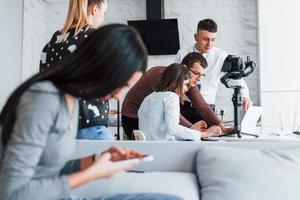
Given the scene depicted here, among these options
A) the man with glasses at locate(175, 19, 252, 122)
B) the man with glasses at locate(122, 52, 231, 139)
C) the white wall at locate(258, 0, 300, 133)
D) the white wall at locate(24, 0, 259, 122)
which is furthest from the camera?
the white wall at locate(24, 0, 259, 122)

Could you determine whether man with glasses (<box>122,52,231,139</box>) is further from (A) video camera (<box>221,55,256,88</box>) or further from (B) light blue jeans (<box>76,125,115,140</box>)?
(B) light blue jeans (<box>76,125,115,140</box>)

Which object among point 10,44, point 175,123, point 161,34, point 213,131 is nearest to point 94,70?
point 175,123

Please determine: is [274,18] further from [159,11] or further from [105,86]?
[105,86]

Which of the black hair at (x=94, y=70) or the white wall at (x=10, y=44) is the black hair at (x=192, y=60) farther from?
Answer: the white wall at (x=10, y=44)

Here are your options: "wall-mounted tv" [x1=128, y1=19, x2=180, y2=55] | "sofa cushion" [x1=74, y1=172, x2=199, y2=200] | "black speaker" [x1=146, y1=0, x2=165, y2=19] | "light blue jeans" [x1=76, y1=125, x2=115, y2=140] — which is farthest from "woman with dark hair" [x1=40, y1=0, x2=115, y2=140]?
"black speaker" [x1=146, y1=0, x2=165, y2=19]

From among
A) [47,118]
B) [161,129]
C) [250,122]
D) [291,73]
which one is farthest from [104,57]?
[291,73]

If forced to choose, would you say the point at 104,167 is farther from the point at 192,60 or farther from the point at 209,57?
the point at 209,57

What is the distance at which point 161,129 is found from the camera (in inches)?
84.5

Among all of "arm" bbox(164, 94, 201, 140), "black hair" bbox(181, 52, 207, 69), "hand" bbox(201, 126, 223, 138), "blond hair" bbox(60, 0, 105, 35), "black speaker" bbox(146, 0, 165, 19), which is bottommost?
"hand" bbox(201, 126, 223, 138)

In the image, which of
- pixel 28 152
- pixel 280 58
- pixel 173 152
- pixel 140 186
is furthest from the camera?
pixel 280 58

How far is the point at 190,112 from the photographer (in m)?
2.64

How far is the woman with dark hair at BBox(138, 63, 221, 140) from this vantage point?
2.07 metres

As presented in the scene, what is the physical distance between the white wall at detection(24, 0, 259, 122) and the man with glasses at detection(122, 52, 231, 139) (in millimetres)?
2249

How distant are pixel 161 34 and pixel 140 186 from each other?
3.80m
